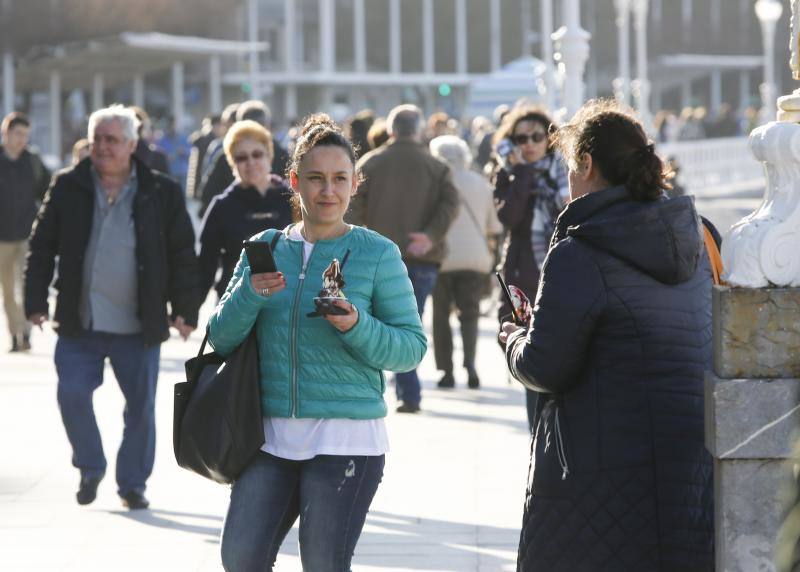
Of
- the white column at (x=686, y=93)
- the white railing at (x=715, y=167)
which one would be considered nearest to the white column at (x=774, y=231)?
the white railing at (x=715, y=167)

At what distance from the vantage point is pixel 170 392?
1202 centimetres

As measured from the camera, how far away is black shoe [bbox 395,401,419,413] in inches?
431

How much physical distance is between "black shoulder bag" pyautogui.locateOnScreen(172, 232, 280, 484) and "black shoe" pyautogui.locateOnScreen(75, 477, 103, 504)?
3.28 meters

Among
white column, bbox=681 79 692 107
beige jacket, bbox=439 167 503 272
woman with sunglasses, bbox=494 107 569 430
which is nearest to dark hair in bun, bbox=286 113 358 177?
woman with sunglasses, bbox=494 107 569 430

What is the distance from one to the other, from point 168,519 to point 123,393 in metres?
0.63

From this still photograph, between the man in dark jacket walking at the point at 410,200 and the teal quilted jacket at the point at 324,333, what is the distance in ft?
20.0

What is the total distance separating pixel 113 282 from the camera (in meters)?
7.89

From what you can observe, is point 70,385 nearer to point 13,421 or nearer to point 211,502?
point 211,502

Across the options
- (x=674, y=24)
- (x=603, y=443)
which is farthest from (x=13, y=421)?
(x=674, y=24)

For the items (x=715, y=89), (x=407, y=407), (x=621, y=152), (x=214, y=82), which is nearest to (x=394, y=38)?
(x=715, y=89)

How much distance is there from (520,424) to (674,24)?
68.9 m

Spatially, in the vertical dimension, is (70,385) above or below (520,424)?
above

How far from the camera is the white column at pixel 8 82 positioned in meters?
41.7

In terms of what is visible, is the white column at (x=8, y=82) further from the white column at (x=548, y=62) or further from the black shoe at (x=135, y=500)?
the black shoe at (x=135, y=500)
